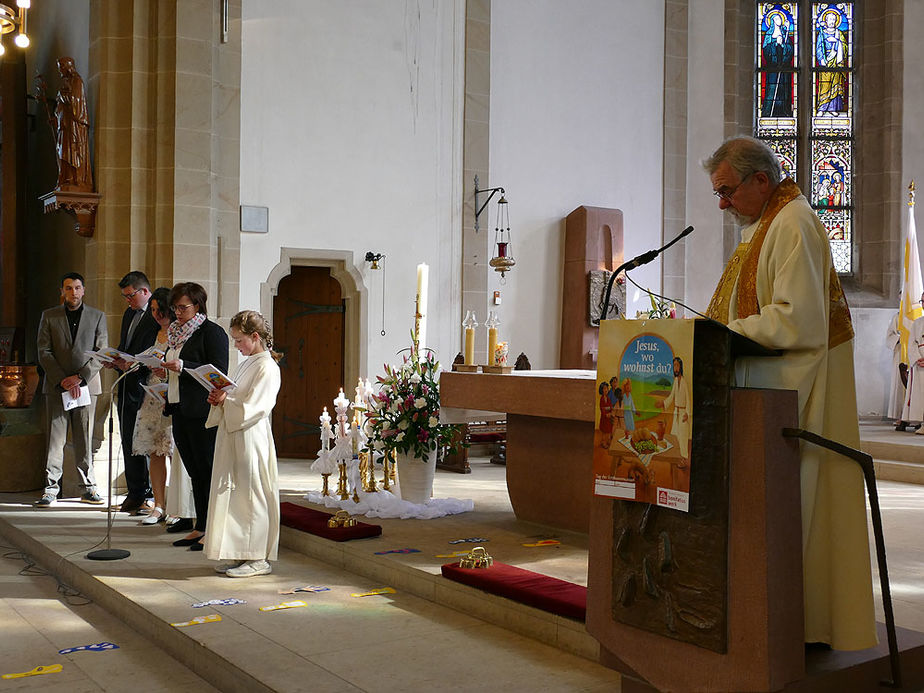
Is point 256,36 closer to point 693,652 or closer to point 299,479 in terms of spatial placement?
point 299,479

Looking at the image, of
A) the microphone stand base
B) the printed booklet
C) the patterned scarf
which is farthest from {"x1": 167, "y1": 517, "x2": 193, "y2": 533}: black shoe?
the printed booklet

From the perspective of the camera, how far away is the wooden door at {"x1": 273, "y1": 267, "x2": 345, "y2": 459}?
10750 millimetres

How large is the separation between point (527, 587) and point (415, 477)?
97.0 inches

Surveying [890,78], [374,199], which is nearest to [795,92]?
[890,78]

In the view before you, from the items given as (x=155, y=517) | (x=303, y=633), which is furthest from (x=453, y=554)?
(x=155, y=517)

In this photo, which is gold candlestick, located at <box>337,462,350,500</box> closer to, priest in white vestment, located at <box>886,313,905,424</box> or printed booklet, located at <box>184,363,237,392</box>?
printed booklet, located at <box>184,363,237,392</box>

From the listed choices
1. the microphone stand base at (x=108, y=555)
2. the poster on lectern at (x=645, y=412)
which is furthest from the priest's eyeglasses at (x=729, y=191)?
the microphone stand base at (x=108, y=555)

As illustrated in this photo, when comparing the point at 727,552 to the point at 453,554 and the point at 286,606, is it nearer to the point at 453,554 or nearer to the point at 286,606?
the point at 286,606

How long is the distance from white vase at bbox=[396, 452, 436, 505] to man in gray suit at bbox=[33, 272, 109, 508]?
2655 millimetres

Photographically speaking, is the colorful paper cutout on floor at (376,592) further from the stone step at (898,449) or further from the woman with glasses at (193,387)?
the stone step at (898,449)

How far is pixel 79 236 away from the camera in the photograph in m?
9.27

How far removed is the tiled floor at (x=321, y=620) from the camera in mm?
3887

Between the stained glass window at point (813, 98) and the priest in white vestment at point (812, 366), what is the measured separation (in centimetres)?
1121

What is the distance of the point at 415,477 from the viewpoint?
6930mm
